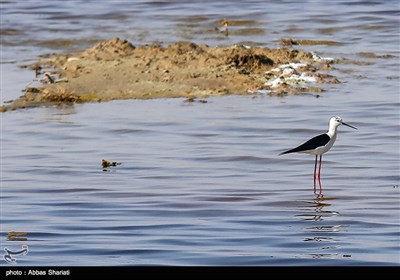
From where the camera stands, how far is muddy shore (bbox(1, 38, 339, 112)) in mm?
16609

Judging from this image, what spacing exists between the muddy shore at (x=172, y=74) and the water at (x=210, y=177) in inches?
13.1

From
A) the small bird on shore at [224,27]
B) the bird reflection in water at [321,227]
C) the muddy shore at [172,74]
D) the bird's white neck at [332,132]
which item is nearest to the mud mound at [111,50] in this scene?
the muddy shore at [172,74]

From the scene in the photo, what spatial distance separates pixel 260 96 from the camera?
1636 centimetres

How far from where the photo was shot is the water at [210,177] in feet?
30.1

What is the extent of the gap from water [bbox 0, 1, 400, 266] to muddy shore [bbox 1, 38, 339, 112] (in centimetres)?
33

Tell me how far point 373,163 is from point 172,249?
4.35 m

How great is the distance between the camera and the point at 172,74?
1725cm

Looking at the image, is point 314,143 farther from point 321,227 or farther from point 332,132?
point 321,227

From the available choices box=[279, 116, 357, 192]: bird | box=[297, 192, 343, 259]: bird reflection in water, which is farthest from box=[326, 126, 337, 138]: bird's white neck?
box=[297, 192, 343, 259]: bird reflection in water

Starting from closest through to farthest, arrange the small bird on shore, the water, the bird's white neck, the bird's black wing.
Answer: the water, the bird's black wing, the bird's white neck, the small bird on shore

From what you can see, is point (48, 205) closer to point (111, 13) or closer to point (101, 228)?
point (101, 228)

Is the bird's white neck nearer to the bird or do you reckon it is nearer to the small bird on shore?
the bird

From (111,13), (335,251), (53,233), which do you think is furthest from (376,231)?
(111,13)

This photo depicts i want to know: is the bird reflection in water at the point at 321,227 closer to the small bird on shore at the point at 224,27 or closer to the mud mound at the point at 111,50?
the mud mound at the point at 111,50
